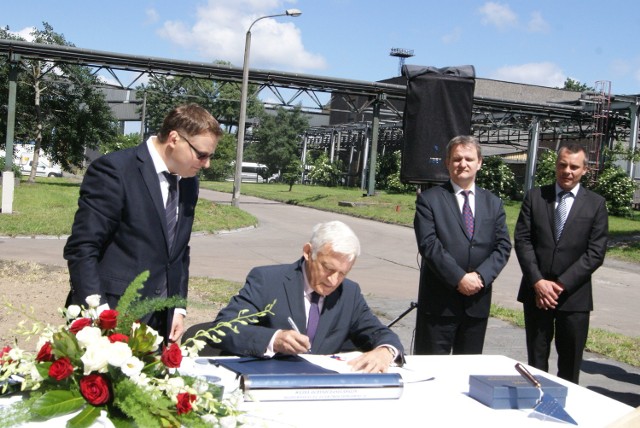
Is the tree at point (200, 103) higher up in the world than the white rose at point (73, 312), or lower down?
higher up

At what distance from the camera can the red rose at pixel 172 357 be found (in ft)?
7.15

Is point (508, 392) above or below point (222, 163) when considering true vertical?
above

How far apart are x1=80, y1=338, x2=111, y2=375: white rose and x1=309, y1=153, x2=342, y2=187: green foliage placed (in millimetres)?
54440

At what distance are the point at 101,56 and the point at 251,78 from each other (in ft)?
20.8

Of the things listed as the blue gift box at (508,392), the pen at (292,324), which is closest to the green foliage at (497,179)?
the pen at (292,324)

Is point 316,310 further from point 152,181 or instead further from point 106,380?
point 106,380

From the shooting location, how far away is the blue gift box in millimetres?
3248

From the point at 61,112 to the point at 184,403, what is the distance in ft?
132

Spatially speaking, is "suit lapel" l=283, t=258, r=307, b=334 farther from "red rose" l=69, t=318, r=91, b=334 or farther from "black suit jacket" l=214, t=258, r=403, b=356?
"red rose" l=69, t=318, r=91, b=334

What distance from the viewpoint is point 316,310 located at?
4.08 meters

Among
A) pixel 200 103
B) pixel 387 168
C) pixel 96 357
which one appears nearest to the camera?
pixel 96 357

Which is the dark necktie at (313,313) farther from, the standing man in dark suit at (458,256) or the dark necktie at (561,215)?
the dark necktie at (561,215)

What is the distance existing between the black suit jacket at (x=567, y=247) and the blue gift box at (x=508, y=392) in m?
2.33

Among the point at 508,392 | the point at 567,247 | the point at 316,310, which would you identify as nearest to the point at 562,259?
the point at 567,247
